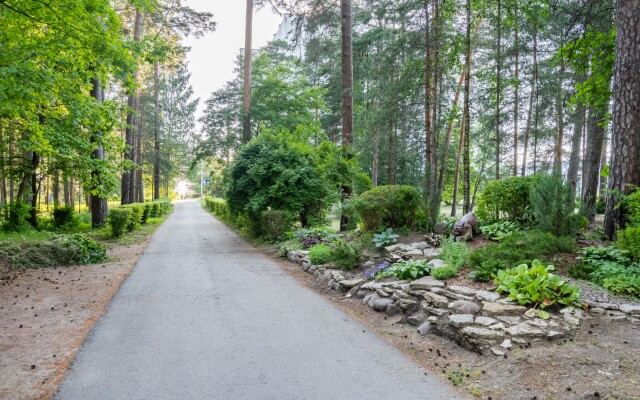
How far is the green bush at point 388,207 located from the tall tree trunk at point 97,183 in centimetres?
1000

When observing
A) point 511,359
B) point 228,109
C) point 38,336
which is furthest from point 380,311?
point 228,109

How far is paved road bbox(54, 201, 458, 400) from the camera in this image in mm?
3367

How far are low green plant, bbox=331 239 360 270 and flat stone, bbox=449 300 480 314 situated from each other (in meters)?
3.15

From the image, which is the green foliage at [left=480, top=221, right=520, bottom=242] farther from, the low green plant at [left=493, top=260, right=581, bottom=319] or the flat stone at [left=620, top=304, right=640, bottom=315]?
the flat stone at [left=620, top=304, right=640, bottom=315]

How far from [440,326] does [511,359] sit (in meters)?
1.01

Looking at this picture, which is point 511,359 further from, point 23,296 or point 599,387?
point 23,296

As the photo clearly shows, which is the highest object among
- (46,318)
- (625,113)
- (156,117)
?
(156,117)

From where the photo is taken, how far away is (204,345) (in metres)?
4.40

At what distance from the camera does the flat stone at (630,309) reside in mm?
4262

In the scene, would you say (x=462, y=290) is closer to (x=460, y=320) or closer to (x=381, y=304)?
(x=460, y=320)

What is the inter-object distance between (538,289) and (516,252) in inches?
48.0

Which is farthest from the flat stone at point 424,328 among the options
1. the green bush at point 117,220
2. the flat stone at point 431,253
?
the green bush at point 117,220

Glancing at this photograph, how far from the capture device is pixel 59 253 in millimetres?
9344

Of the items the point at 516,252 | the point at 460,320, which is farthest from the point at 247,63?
the point at 460,320
